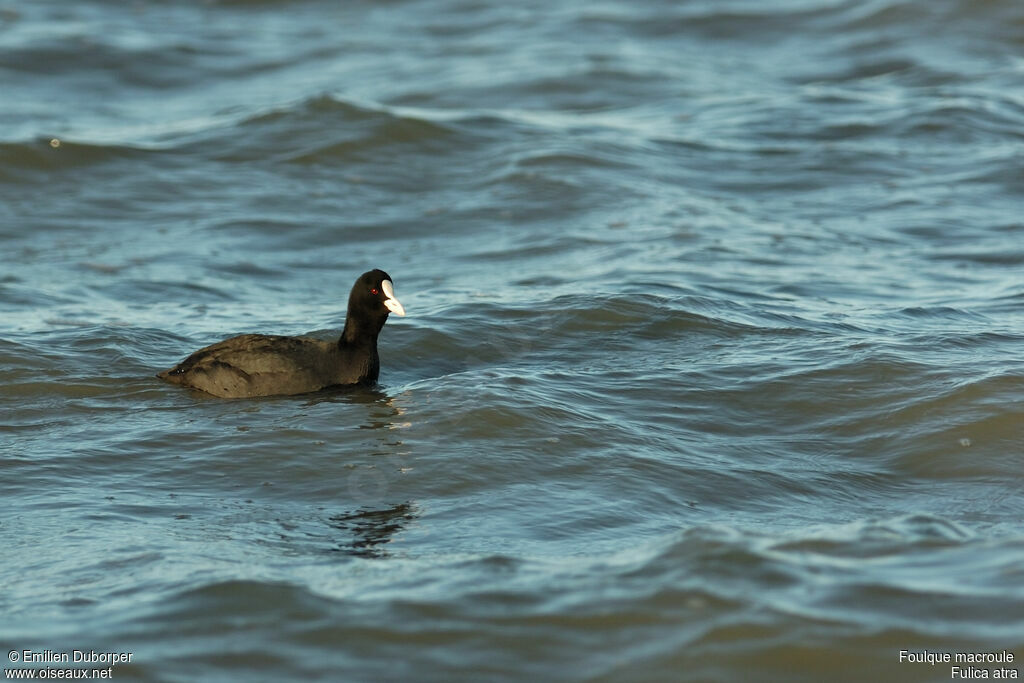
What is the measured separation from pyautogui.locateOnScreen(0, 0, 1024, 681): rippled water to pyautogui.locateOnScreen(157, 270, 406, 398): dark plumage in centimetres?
20

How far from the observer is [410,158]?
13445 mm

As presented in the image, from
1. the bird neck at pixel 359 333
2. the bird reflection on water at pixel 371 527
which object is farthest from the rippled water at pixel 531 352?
the bird neck at pixel 359 333

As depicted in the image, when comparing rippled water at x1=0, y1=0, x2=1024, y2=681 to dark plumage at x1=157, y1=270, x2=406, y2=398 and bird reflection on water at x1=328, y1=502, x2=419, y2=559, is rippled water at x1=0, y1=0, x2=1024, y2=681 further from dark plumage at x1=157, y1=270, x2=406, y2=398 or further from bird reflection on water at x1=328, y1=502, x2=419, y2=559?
dark plumage at x1=157, y1=270, x2=406, y2=398

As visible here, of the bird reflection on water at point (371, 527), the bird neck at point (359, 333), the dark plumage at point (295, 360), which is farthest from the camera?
the bird neck at point (359, 333)

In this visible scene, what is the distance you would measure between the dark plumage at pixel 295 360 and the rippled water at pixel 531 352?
20 cm

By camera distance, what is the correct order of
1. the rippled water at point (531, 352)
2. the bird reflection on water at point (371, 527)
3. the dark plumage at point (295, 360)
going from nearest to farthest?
the rippled water at point (531, 352), the bird reflection on water at point (371, 527), the dark plumage at point (295, 360)

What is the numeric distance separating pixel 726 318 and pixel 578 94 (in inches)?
297

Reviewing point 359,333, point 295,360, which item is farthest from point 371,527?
point 359,333

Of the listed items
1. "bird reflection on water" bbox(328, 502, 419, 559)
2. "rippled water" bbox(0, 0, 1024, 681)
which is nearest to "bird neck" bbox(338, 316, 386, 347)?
"rippled water" bbox(0, 0, 1024, 681)

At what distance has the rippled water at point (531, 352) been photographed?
4.69 metres

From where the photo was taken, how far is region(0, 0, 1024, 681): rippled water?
469 centimetres

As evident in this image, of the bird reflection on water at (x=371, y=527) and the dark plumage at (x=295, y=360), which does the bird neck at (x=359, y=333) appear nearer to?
the dark plumage at (x=295, y=360)

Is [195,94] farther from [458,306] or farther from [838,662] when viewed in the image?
[838,662]

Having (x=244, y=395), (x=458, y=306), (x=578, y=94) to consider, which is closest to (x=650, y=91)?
(x=578, y=94)
